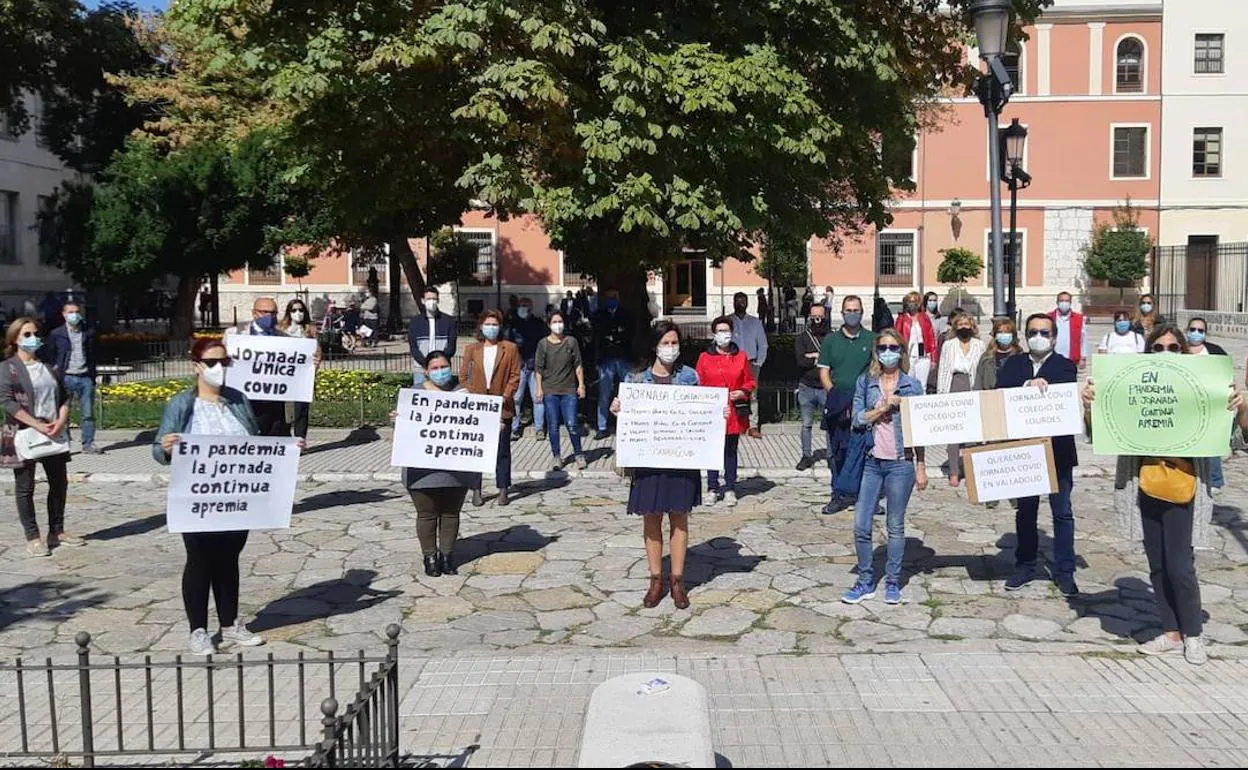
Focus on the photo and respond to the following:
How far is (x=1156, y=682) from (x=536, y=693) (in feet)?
11.8

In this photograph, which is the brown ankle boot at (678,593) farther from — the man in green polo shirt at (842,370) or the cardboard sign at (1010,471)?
the man in green polo shirt at (842,370)

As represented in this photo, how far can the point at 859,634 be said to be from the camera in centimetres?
738

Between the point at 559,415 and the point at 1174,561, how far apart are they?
8143 millimetres

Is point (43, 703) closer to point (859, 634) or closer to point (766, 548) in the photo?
point (859, 634)

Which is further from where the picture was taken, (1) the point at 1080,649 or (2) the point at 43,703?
(1) the point at 1080,649

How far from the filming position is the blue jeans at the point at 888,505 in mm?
7734

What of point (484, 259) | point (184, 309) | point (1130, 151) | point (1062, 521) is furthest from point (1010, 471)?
point (1130, 151)

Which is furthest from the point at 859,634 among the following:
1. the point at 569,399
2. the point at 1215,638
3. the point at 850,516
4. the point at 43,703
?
the point at 569,399

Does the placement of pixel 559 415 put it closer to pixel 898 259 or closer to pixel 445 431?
pixel 445 431

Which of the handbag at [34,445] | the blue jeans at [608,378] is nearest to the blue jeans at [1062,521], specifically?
the blue jeans at [608,378]

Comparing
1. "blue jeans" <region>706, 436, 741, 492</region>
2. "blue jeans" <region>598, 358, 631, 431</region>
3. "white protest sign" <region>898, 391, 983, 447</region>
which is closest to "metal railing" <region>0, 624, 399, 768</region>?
"white protest sign" <region>898, 391, 983, 447</region>

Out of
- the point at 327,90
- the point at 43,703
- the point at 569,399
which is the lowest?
the point at 43,703

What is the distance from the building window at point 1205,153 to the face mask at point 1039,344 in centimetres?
4523

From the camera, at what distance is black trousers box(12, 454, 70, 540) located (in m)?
9.48
